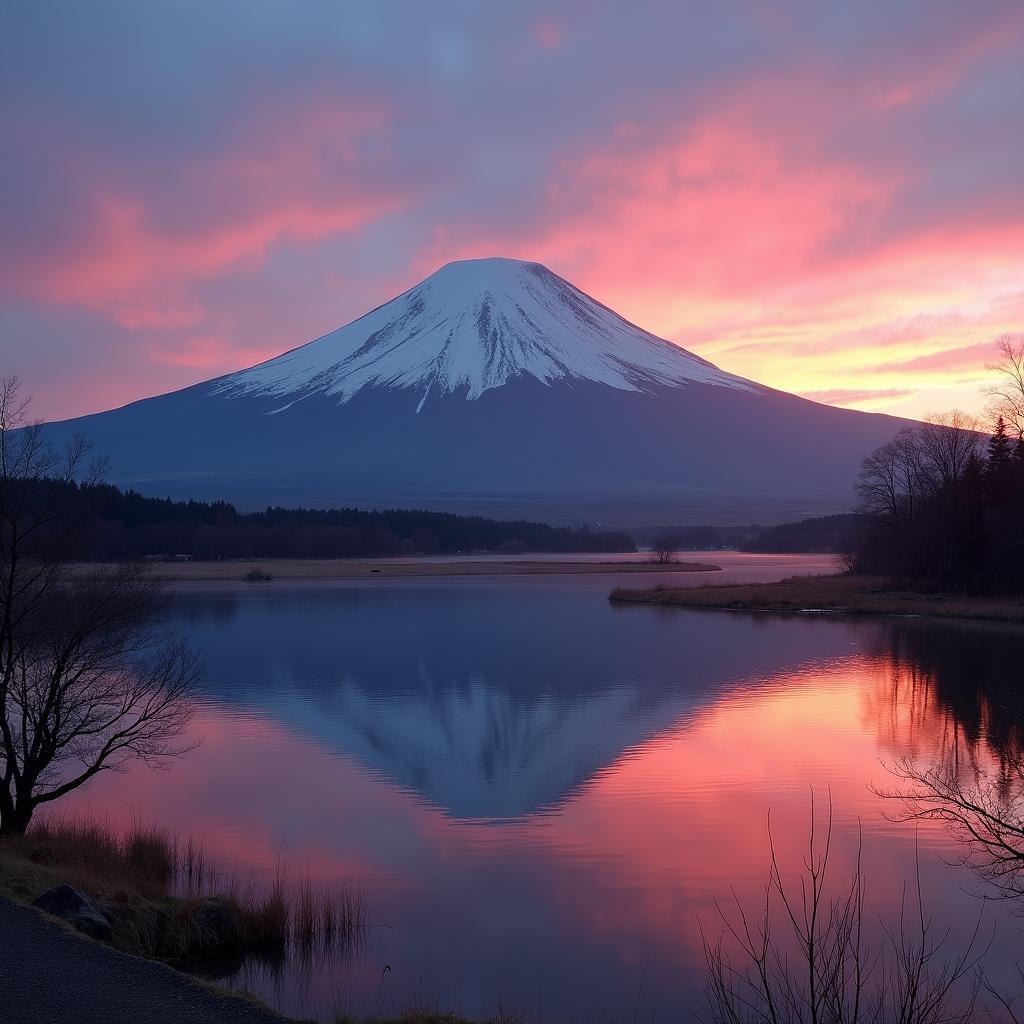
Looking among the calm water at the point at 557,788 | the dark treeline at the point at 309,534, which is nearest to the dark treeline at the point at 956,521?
the calm water at the point at 557,788

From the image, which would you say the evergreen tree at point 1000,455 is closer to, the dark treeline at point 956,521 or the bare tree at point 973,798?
the dark treeline at point 956,521

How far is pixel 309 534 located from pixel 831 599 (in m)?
51.1

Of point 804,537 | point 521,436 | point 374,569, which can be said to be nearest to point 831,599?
point 374,569

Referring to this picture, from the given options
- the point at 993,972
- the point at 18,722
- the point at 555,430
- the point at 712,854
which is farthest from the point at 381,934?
the point at 555,430

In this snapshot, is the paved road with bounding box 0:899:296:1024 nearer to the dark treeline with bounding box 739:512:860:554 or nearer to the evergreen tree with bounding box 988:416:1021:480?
the evergreen tree with bounding box 988:416:1021:480

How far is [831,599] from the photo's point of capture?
39656mm

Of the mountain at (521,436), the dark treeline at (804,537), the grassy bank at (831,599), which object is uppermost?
the mountain at (521,436)

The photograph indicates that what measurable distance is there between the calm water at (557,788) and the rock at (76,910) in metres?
1.08

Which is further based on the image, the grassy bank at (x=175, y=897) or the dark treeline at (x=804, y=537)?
the dark treeline at (x=804, y=537)

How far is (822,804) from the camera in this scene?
12.7 meters

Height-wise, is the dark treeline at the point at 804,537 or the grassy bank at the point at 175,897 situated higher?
the dark treeline at the point at 804,537

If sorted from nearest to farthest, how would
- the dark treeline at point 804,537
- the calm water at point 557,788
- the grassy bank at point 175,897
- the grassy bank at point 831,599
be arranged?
the grassy bank at point 175,897 < the calm water at point 557,788 < the grassy bank at point 831,599 < the dark treeline at point 804,537

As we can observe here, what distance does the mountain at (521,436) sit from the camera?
538 ft

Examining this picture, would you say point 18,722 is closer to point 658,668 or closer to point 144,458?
point 658,668
